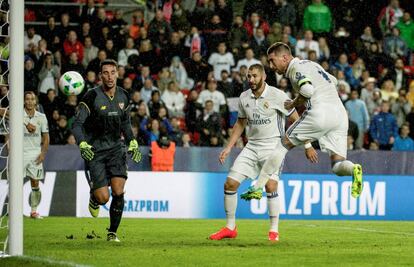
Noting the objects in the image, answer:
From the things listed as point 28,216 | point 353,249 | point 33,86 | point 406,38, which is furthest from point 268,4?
point 353,249

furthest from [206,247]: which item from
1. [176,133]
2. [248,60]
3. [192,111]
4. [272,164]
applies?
[248,60]

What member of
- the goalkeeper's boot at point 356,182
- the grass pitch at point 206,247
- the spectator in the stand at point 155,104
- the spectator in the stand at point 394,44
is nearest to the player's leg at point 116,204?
the grass pitch at point 206,247

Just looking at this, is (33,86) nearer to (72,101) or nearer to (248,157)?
(72,101)

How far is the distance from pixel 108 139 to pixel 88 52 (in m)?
11.6

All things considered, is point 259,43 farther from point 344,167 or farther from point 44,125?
point 344,167

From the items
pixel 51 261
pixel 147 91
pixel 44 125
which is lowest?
pixel 51 261

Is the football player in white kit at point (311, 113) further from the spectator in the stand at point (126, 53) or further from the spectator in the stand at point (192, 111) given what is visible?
the spectator in the stand at point (126, 53)

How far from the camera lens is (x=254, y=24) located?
24.7 m

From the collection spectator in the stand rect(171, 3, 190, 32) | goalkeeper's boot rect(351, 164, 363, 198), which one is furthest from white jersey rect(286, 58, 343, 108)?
spectator in the stand rect(171, 3, 190, 32)

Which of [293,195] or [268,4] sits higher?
[268,4]

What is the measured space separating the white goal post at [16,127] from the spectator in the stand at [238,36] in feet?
47.4

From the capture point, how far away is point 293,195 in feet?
67.2

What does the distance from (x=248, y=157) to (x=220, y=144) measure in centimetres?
959

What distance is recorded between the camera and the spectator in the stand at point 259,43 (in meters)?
24.3
